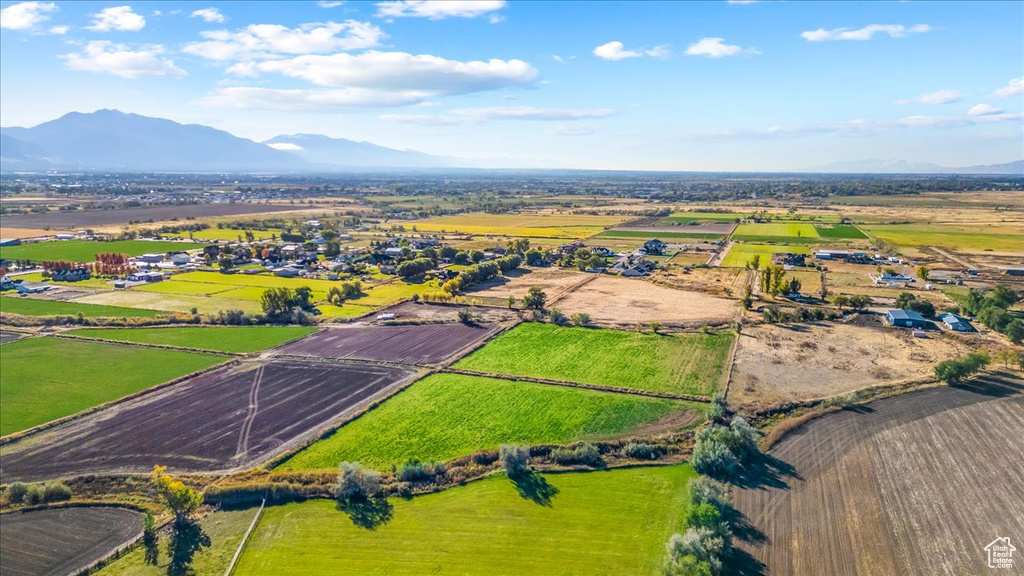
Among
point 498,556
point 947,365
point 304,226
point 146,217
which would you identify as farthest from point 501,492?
point 146,217

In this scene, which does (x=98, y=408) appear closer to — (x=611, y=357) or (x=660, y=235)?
(x=611, y=357)

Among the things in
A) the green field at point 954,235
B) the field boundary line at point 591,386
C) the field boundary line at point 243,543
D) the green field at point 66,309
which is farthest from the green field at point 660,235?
the field boundary line at point 243,543

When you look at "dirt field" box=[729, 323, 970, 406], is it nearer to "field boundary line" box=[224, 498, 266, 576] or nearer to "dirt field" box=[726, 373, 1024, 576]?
"dirt field" box=[726, 373, 1024, 576]

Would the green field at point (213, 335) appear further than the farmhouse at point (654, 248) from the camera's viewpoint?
No

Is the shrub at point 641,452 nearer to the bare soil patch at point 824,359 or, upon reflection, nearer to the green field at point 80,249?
the bare soil patch at point 824,359

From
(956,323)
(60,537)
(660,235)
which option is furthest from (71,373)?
(660,235)

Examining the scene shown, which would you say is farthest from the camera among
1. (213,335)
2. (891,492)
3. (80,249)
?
(80,249)

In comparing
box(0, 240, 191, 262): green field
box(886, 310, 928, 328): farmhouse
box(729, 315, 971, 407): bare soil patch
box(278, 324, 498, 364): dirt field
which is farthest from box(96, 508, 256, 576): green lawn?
box(0, 240, 191, 262): green field
